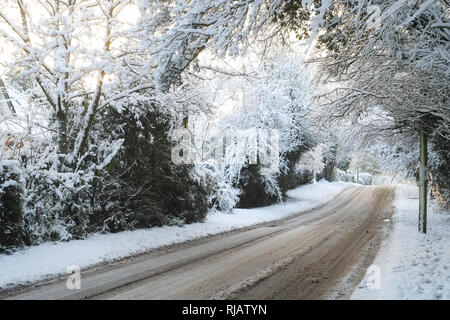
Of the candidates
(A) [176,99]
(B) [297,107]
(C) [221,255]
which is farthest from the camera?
(B) [297,107]

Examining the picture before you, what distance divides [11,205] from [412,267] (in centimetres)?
864

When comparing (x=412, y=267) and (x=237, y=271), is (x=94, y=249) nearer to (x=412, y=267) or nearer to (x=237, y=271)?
(x=237, y=271)

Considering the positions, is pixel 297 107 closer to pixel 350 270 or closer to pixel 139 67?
pixel 139 67

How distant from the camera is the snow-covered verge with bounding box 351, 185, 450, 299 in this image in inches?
193

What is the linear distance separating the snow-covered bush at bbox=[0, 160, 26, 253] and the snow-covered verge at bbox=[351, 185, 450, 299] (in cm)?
689

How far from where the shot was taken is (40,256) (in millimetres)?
6637

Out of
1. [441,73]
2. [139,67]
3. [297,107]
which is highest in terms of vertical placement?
[297,107]

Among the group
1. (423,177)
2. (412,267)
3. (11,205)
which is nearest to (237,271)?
(412,267)

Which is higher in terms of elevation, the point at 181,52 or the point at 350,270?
the point at 181,52

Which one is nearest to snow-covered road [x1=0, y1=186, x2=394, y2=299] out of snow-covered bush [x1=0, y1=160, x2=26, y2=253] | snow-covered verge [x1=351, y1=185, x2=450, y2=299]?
snow-covered verge [x1=351, y1=185, x2=450, y2=299]

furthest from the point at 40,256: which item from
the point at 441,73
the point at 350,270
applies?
the point at 441,73

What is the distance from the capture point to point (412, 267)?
645cm
